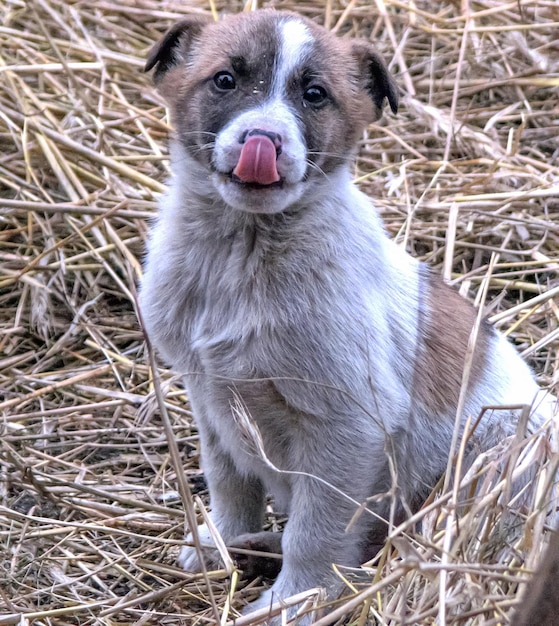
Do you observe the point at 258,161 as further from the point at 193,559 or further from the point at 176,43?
the point at 193,559

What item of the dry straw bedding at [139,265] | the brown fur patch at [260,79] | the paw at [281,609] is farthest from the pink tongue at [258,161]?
the paw at [281,609]

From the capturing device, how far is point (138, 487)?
4.11m

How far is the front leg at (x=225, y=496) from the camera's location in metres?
3.79

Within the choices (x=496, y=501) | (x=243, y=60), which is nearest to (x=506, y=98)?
(x=243, y=60)

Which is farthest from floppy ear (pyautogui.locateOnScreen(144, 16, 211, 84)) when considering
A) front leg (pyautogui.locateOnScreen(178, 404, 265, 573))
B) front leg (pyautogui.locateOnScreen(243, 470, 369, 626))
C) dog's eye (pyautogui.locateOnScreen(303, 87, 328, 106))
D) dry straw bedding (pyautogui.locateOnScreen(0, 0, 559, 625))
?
front leg (pyautogui.locateOnScreen(243, 470, 369, 626))

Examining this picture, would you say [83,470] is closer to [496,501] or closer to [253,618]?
[253,618]

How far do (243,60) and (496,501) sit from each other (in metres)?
1.60

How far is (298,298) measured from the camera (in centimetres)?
332

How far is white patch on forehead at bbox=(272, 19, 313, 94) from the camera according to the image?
3.27 m

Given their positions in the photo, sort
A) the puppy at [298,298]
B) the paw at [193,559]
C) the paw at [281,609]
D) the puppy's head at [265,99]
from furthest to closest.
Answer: the paw at [193,559], the puppy at [298,298], the puppy's head at [265,99], the paw at [281,609]

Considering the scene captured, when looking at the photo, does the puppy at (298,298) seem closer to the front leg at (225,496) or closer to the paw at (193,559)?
the front leg at (225,496)

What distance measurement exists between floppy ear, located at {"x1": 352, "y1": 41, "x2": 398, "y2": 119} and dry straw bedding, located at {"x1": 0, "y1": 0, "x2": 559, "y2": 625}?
2.53ft

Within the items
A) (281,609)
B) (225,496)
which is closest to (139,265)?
(225,496)

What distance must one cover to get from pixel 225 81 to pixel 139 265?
189cm
